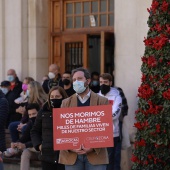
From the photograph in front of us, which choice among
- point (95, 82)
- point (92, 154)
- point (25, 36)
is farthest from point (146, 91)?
point (25, 36)

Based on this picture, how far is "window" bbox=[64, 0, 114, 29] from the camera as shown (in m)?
12.8

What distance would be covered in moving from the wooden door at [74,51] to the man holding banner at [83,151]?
18.4 feet

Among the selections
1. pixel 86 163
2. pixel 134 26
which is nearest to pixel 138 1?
pixel 134 26

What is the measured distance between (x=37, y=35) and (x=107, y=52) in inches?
74.4

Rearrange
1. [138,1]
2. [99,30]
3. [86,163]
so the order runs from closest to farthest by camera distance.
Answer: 1. [86,163]
2. [138,1]
3. [99,30]

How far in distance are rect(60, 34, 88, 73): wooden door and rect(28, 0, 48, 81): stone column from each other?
21.2 inches

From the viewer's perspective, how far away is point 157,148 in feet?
26.5

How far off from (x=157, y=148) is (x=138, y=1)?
4.14m

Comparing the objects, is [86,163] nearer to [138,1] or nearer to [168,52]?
[168,52]

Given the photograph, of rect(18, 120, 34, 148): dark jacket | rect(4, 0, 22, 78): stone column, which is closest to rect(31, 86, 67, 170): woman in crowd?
rect(18, 120, 34, 148): dark jacket

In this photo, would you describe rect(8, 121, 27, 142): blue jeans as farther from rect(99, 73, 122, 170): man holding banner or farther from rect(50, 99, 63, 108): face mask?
rect(50, 99, 63, 108): face mask

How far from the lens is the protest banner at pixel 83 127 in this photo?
702 cm

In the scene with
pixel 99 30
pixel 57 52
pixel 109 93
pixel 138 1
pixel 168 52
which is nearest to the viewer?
pixel 168 52

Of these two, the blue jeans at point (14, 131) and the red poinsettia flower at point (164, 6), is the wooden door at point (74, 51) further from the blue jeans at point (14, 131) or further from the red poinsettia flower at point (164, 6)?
the red poinsettia flower at point (164, 6)
